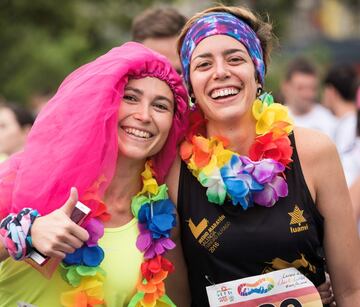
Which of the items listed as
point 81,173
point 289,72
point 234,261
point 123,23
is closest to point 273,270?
point 234,261

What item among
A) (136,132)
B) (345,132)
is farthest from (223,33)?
(345,132)

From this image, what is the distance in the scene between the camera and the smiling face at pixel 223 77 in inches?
132

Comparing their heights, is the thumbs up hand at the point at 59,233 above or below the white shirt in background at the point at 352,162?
above

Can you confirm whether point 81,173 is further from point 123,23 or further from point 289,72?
point 123,23

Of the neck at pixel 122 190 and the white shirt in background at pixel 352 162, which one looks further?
the white shirt in background at pixel 352 162

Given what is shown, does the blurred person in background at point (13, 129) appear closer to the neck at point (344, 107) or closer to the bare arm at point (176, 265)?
the bare arm at point (176, 265)

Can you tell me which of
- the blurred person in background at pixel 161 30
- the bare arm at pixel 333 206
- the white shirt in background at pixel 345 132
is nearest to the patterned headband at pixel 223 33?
the bare arm at pixel 333 206

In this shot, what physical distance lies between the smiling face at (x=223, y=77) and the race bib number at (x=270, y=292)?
0.72 meters

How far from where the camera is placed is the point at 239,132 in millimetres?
3455

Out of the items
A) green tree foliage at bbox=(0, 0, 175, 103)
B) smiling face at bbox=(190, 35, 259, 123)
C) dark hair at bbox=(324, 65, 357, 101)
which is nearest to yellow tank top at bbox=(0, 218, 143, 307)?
smiling face at bbox=(190, 35, 259, 123)

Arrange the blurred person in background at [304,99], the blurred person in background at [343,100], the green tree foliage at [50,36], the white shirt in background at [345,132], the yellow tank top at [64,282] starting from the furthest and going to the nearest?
the green tree foliage at [50,36] → the blurred person in background at [304,99] → the blurred person in background at [343,100] → the white shirt in background at [345,132] → the yellow tank top at [64,282]

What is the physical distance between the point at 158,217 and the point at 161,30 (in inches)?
75.3

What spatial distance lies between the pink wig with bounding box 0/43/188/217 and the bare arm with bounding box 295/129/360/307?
2.45 ft

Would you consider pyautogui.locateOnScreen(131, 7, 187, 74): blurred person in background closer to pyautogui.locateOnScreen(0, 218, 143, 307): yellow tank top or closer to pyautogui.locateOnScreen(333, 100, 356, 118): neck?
pyautogui.locateOnScreen(0, 218, 143, 307): yellow tank top
